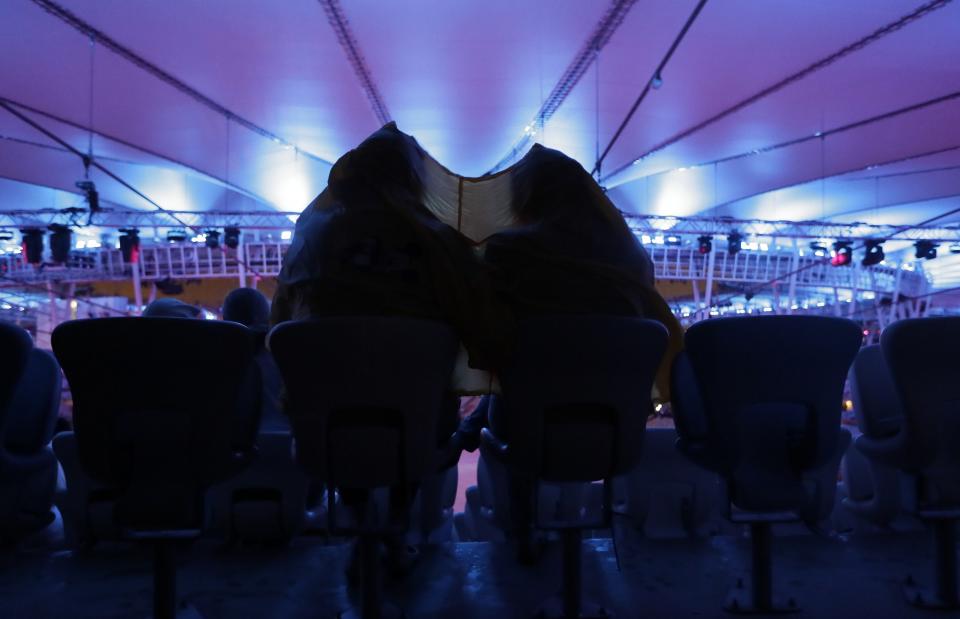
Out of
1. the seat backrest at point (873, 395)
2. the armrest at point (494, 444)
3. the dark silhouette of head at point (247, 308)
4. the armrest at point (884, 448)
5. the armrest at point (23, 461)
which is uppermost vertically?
the dark silhouette of head at point (247, 308)

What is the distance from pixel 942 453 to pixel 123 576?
2901mm

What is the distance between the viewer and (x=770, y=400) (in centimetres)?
208

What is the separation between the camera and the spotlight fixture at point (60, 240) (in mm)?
11867

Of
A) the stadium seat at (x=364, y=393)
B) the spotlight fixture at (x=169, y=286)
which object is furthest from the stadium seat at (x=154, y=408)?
the spotlight fixture at (x=169, y=286)

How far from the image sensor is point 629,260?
78.9 inches

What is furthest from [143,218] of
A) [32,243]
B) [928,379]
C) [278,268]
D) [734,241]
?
[928,379]

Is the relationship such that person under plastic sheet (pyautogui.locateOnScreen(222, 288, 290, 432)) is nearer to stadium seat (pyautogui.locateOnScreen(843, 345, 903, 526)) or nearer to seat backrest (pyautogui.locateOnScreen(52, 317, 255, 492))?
seat backrest (pyautogui.locateOnScreen(52, 317, 255, 492))

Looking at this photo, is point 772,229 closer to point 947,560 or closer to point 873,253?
point 873,253

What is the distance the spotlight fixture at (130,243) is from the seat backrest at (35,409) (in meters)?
11.0

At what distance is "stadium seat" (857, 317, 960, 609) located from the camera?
2176mm

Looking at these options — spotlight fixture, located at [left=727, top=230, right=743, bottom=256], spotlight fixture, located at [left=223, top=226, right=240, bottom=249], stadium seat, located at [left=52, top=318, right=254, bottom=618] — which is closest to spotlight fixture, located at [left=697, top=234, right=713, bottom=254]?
spotlight fixture, located at [left=727, top=230, right=743, bottom=256]

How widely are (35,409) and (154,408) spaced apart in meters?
1.04

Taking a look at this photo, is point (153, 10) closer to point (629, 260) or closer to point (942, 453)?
point (629, 260)

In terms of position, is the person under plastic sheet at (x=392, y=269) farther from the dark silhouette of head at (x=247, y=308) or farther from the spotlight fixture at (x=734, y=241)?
the spotlight fixture at (x=734, y=241)
